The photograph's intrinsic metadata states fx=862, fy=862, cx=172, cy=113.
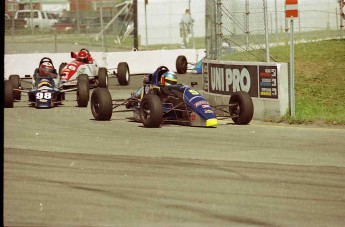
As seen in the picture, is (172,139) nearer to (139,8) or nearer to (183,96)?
(183,96)

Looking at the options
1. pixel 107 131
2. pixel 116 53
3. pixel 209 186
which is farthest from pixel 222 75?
pixel 116 53

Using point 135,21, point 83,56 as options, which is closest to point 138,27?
point 135,21

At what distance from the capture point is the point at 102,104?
1555 centimetres

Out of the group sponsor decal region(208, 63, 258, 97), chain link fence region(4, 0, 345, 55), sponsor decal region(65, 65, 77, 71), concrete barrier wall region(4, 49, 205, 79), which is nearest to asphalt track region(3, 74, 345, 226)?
sponsor decal region(208, 63, 258, 97)

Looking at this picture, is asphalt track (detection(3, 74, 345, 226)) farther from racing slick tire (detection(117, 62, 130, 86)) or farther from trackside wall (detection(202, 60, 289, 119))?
racing slick tire (detection(117, 62, 130, 86))

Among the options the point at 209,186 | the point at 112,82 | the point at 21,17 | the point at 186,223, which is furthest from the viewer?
the point at 21,17

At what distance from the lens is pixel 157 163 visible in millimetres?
10617

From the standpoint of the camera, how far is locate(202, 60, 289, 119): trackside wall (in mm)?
15771

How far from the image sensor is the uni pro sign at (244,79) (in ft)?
52.1

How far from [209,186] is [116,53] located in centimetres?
2196

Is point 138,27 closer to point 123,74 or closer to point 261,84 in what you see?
point 123,74

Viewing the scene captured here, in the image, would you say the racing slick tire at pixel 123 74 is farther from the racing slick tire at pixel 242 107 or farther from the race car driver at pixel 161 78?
the racing slick tire at pixel 242 107

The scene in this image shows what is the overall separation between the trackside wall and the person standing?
16.7 metres

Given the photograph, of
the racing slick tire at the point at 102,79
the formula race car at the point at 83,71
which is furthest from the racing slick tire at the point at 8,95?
the racing slick tire at the point at 102,79
